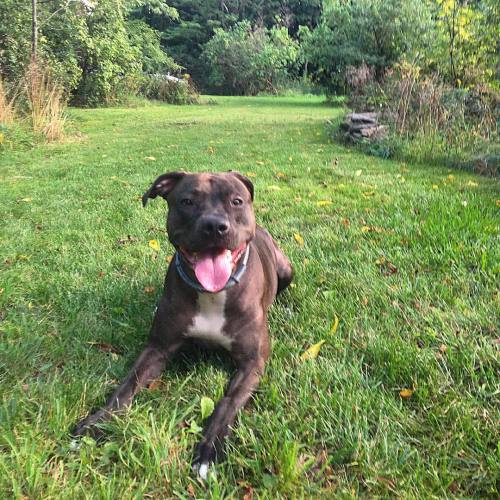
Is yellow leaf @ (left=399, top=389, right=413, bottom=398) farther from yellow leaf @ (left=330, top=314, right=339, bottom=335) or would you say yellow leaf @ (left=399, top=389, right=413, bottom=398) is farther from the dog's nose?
the dog's nose

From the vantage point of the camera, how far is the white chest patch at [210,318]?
7.75 ft

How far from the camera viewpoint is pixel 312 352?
8.06 ft

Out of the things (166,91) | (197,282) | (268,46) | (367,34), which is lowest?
(166,91)

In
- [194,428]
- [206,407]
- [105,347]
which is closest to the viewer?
[194,428]

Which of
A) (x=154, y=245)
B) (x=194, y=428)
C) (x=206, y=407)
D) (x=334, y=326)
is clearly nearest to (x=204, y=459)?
(x=194, y=428)

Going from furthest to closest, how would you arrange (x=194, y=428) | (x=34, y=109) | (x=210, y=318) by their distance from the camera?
1. (x=34, y=109)
2. (x=210, y=318)
3. (x=194, y=428)

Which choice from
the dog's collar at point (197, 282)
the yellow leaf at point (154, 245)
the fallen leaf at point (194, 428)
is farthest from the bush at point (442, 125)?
the fallen leaf at point (194, 428)

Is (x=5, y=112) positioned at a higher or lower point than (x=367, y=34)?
lower

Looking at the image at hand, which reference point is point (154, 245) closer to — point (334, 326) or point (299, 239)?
point (299, 239)

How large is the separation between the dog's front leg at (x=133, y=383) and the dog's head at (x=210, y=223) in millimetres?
433

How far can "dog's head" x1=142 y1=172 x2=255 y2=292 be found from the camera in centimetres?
217

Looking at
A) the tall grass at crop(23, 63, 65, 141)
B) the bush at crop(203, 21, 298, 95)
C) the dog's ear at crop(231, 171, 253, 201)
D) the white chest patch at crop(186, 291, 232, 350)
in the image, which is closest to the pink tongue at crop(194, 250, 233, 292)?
the white chest patch at crop(186, 291, 232, 350)

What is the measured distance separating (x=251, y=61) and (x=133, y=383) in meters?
33.4

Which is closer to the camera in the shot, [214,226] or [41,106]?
[214,226]
